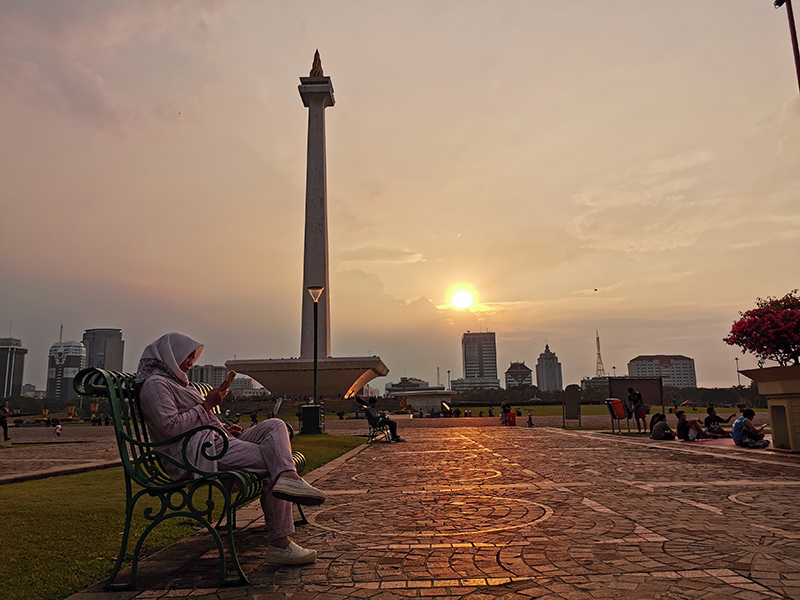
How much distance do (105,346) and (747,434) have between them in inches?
7381

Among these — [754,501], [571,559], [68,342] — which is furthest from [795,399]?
[68,342]

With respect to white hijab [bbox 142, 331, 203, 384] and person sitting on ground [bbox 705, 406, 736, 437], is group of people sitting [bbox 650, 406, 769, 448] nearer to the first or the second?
person sitting on ground [bbox 705, 406, 736, 437]

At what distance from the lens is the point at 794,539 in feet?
13.6

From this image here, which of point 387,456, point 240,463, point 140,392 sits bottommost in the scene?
point 387,456

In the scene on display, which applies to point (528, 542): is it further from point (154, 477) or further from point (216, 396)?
point (154, 477)

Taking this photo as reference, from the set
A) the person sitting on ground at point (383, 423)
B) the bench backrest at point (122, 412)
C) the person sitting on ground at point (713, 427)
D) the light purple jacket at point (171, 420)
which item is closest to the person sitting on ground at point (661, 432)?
the person sitting on ground at point (713, 427)

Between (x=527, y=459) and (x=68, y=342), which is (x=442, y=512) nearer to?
(x=527, y=459)

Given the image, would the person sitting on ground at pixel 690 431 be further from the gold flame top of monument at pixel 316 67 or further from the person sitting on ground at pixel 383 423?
the gold flame top of monument at pixel 316 67

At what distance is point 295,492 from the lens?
11.6 feet

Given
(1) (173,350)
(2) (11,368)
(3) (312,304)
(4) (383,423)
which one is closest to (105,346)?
(2) (11,368)

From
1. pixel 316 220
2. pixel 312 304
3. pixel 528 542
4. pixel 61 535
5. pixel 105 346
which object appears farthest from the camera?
pixel 105 346

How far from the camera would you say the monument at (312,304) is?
180 feet

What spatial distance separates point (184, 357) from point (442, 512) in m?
2.88

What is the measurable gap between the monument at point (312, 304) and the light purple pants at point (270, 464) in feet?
163
